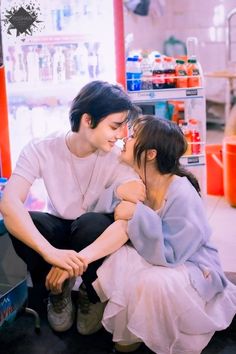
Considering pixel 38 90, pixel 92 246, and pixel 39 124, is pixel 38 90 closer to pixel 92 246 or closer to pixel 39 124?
pixel 39 124

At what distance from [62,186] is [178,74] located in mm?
1251

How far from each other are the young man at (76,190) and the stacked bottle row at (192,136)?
1.15 meters

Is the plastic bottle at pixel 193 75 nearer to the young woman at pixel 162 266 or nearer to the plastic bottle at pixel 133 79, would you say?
the plastic bottle at pixel 133 79

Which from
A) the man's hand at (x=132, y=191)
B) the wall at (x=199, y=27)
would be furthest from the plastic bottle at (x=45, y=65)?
the wall at (x=199, y=27)

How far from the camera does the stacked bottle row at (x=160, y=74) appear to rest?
2.99m

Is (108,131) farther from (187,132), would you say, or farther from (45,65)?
(187,132)

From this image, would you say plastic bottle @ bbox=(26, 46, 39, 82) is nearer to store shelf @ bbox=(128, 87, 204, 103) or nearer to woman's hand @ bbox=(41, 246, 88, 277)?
store shelf @ bbox=(128, 87, 204, 103)

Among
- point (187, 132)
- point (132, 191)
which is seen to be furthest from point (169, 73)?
point (132, 191)

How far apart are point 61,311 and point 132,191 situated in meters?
0.57

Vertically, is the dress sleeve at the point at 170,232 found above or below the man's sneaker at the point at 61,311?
above

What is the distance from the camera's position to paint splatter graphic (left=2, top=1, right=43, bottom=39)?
2596 millimetres

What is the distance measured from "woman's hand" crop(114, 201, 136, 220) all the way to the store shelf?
1138 mm

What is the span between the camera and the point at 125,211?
193cm

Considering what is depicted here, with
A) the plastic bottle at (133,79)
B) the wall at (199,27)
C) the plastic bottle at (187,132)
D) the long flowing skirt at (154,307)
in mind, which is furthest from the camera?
the wall at (199,27)
